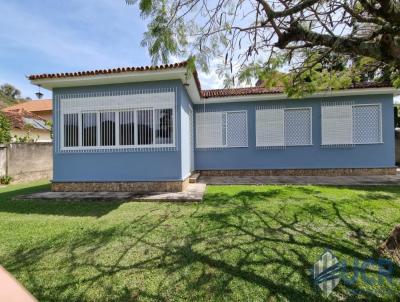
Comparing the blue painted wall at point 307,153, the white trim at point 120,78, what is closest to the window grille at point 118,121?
the white trim at point 120,78

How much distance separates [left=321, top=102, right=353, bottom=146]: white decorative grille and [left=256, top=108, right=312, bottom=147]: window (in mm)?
649

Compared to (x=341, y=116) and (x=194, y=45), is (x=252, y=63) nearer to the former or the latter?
(x=194, y=45)

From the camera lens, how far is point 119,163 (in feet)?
28.4

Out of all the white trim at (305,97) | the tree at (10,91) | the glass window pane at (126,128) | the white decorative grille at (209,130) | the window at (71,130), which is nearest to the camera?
the glass window pane at (126,128)

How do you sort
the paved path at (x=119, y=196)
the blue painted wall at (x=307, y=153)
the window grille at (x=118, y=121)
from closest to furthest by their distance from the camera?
the paved path at (x=119, y=196)
the window grille at (x=118, y=121)
the blue painted wall at (x=307, y=153)

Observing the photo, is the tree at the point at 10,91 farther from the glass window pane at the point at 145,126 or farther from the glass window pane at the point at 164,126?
the glass window pane at the point at 164,126

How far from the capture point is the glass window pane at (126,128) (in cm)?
863

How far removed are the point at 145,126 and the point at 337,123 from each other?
28.7ft

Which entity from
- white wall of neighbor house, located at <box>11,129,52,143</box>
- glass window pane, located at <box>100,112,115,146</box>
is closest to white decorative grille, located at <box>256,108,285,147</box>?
glass window pane, located at <box>100,112,115,146</box>

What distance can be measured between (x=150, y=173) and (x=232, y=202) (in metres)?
3.10

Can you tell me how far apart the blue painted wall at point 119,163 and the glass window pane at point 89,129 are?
44 centimetres

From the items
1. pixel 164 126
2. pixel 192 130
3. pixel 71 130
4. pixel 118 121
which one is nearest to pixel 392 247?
pixel 164 126

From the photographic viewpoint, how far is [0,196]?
8922 millimetres

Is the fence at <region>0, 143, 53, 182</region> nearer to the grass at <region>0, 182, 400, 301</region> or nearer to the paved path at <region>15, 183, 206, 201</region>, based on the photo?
the paved path at <region>15, 183, 206, 201</region>
